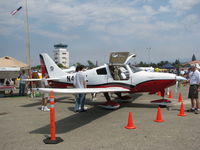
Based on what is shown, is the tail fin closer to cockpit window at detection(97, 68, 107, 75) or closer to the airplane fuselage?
the airplane fuselage

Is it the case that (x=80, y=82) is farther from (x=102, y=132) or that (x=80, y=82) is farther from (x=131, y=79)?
(x=102, y=132)

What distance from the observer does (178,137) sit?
4.87 m

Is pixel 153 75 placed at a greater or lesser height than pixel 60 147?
greater

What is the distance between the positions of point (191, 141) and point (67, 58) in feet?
570

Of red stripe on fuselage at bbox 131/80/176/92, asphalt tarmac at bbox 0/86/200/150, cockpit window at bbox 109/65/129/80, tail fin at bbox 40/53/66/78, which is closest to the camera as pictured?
asphalt tarmac at bbox 0/86/200/150

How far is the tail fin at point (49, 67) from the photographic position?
12109 millimetres

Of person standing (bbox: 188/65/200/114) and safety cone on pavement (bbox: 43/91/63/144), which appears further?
person standing (bbox: 188/65/200/114)

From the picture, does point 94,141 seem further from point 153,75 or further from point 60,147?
point 153,75

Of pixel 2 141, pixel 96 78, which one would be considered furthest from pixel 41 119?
pixel 96 78

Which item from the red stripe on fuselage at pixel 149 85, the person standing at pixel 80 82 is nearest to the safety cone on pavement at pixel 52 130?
the person standing at pixel 80 82

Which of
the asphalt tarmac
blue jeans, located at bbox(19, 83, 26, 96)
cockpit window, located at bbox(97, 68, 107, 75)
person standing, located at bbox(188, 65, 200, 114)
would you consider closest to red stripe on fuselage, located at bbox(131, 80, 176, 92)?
person standing, located at bbox(188, 65, 200, 114)

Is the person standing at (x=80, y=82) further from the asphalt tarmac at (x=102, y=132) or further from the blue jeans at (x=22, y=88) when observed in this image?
the blue jeans at (x=22, y=88)

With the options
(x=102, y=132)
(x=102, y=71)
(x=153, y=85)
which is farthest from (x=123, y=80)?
(x=102, y=132)

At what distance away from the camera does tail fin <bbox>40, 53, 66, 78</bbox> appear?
1211 centimetres
